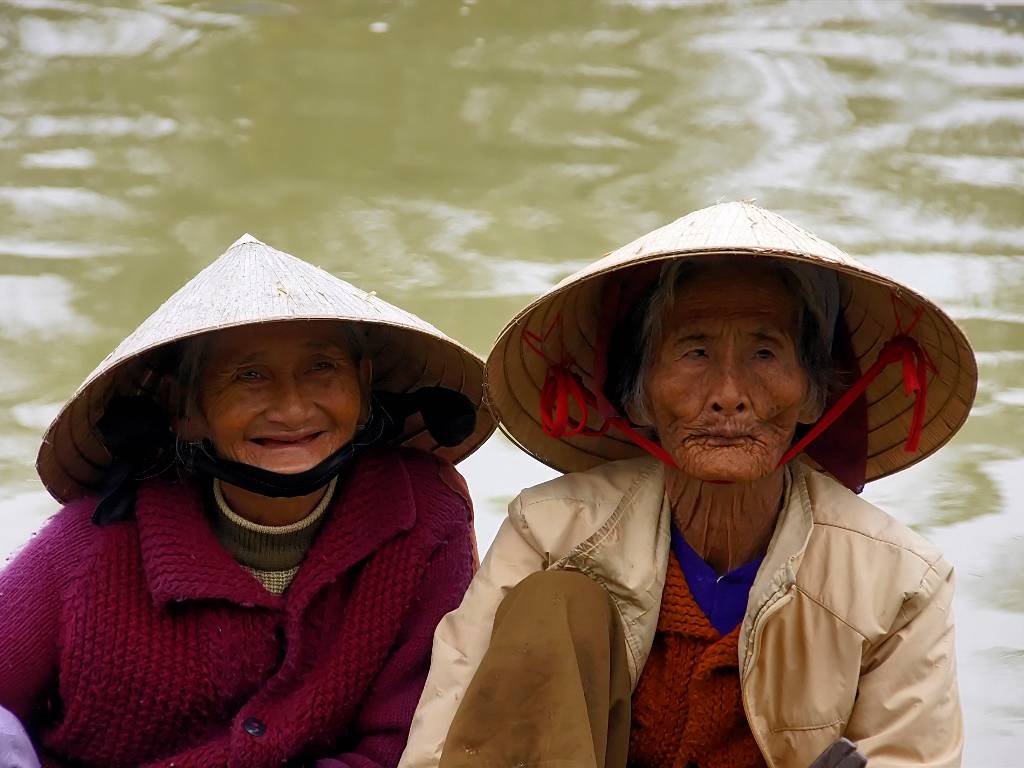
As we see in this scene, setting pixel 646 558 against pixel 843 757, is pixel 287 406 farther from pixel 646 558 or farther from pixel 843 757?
pixel 843 757

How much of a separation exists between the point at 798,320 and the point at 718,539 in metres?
0.36

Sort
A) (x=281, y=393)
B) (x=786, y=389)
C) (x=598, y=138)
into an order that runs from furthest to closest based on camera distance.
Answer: (x=598, y=138) → (x=281, y=393) → (x=786, y=389)

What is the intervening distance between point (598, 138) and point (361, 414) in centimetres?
370

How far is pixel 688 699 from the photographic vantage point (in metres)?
2.29

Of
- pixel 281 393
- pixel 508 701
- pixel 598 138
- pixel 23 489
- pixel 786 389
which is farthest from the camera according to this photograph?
pixel 598 138

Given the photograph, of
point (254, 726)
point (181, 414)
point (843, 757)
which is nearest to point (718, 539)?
point (843, 757)

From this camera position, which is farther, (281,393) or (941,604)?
(281,393)

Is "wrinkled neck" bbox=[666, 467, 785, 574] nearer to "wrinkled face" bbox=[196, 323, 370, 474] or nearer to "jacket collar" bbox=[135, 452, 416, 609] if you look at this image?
"jacket collar" bbox=[135, 452, 416, 609]

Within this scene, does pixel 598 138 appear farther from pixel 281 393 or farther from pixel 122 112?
pixel 281 393

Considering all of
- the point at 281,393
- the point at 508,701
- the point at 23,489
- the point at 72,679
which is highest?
the point at 281,393

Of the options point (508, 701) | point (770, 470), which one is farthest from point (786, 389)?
point (508, 701)

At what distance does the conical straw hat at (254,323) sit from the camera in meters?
2.33

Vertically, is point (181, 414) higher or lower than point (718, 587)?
higher

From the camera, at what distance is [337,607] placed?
2.49 meters
